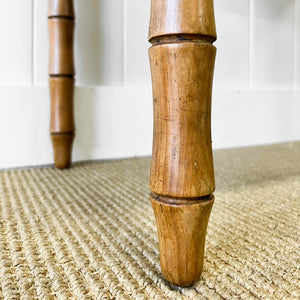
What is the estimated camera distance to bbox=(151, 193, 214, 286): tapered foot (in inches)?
10.0

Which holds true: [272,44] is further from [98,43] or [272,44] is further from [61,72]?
[61,72]

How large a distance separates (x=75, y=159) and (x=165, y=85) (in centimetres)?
67

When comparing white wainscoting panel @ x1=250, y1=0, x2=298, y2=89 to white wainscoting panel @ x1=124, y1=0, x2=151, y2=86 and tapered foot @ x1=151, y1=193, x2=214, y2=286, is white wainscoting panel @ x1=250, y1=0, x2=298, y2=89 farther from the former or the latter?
tapered foot @ x1=151, y1=193, x2=214, y2=286

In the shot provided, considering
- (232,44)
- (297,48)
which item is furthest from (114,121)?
(297,48)

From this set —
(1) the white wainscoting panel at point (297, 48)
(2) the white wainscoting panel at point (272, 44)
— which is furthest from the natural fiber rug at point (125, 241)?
(1) the white wainscoting panel at point (297, 48)

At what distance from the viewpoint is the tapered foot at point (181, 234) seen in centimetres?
25

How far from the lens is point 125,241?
0.38 m

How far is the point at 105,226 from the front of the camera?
427mm

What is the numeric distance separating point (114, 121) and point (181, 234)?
2.32 feet

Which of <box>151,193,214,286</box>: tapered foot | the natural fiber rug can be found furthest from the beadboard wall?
<box>151,193,214,286</box>: tapered foot

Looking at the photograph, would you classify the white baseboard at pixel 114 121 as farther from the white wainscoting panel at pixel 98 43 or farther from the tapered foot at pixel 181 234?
the tapered foot at pixel 181 234

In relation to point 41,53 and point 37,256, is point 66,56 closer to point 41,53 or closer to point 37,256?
point 41,53

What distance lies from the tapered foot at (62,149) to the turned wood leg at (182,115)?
21.1 inches

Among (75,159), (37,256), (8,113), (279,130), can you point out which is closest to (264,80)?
(279,130)
